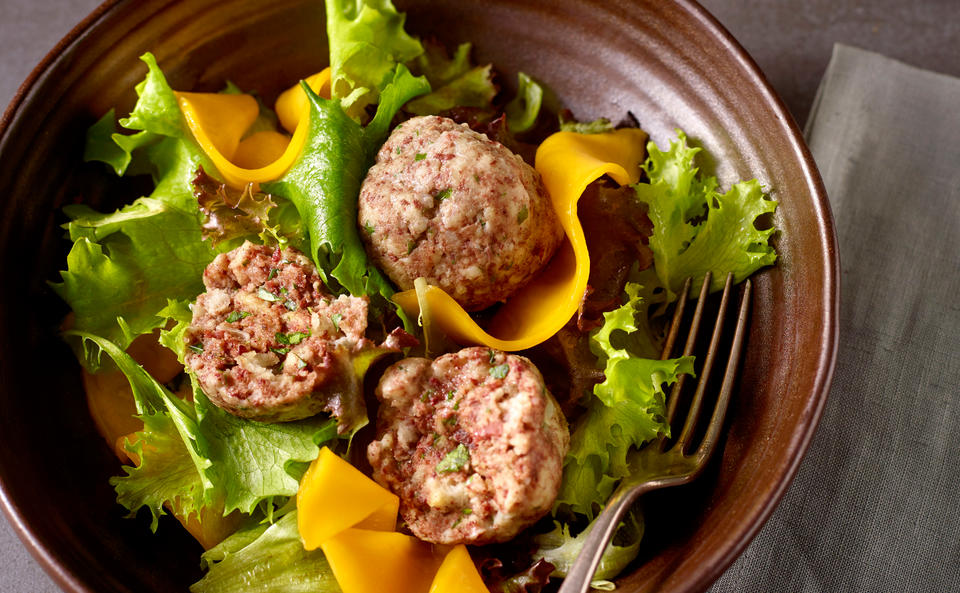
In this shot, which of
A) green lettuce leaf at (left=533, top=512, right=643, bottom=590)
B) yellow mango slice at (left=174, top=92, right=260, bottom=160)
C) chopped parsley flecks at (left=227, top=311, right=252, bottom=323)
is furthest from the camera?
yellow mango slice at (left=174, top=92, right=260, bottom=160)

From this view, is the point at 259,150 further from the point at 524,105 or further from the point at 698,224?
the point at 698,224

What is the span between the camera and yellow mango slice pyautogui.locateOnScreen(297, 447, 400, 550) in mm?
2586

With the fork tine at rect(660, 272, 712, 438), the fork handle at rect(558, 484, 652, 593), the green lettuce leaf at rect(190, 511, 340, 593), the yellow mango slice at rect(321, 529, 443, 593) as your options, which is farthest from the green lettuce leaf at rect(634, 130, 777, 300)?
the green lettuce leaf at rect(190, 511, 340, 593)

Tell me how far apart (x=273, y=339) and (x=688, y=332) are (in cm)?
155

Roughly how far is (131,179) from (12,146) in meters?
0.51

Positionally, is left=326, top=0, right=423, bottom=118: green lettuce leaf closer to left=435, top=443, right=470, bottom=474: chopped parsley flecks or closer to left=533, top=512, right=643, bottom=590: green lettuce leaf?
left=435, top=443, right=470, bottom=474: chopped parsley flecks

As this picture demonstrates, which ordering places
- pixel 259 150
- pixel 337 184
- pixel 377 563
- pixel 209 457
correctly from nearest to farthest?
pixel 377 563 → pixel 209 457 → pixel 337 184 → pixel 259 150

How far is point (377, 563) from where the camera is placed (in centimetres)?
264

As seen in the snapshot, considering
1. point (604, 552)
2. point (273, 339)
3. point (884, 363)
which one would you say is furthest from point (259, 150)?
point (884, 363)

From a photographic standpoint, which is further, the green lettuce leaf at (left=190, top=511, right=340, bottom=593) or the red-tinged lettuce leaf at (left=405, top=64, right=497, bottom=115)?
the red-tinged lettuce leaf at (left=405, top=64, right=497, bottom=115)

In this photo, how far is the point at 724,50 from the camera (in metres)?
3.16

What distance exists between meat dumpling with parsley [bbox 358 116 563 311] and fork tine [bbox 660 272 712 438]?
597 mm

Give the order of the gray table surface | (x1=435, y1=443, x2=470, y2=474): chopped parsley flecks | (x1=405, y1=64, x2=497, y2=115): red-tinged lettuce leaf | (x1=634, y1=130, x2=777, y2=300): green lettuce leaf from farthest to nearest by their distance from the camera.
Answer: the gray table surface → (x1=405, y1=64, x2=497, y2=115): red-tinged lettuce leaf → (x1=634, y1=130, x2=777, y2=300): green lettuce leaf → (x1=435, y1=443, x2=470, y2=474): chopped parsley flecks

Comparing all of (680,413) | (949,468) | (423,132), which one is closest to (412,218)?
(423,132)
